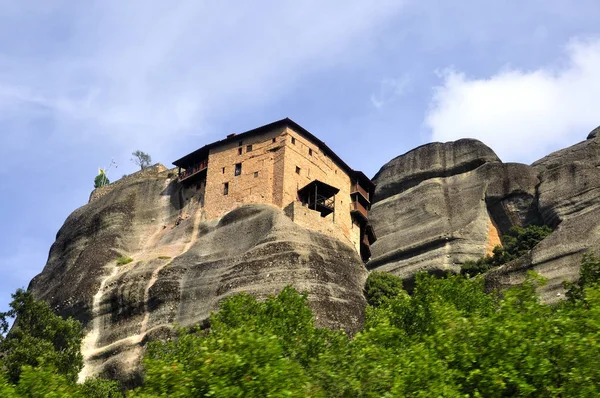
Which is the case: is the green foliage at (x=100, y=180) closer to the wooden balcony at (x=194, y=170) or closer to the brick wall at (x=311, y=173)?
the wooden balcony at (x=194, y=170)

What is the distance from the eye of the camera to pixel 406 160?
Answer: 95750 millimetres

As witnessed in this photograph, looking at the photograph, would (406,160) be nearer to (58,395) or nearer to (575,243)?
(575,243)

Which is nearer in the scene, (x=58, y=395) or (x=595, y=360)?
(x=595, y=360)

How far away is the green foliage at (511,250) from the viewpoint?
7412cm

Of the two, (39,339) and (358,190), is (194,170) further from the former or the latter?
(39,339)

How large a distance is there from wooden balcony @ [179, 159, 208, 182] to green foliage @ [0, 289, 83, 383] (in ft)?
71.8

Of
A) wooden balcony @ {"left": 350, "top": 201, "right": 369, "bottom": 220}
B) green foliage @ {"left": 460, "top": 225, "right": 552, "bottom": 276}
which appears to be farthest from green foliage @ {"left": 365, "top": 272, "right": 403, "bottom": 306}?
green foliage @ {"left": 460, "top": 225, "right": 552, "bottom": 276}

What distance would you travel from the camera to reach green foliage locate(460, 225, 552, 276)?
74119 mm

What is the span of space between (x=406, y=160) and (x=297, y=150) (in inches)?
1252

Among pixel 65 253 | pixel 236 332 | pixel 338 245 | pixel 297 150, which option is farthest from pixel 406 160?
pixel 236 332

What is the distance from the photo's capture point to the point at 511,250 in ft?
248

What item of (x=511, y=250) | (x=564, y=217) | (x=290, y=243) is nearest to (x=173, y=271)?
(x=290, y=243)

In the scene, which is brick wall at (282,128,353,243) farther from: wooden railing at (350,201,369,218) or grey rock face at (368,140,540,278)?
grey rock face at (368,140,540,278)

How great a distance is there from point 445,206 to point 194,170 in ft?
99.4
